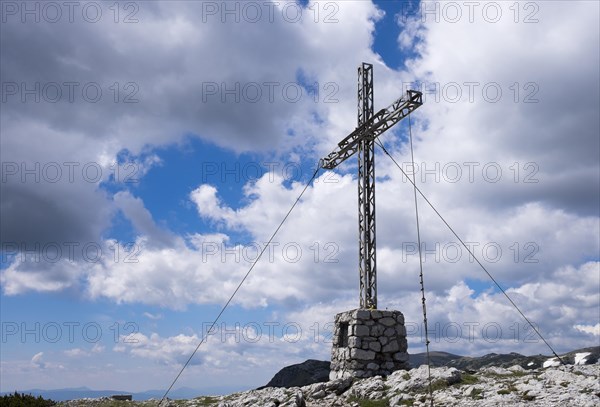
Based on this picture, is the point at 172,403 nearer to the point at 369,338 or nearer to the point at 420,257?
the point at 369,338

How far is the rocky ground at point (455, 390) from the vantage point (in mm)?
14273

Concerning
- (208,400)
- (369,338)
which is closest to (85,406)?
(208,400)

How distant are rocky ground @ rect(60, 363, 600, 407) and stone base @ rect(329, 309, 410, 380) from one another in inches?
48.7

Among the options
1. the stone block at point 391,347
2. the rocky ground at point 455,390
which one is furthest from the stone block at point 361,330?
the rocky ground at point 455,390

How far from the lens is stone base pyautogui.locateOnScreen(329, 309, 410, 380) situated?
71.1ft

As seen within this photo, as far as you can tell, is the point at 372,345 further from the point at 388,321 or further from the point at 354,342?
the point at 388,321

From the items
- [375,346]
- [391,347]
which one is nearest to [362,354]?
[375,346]

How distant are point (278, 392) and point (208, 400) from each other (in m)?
4.69

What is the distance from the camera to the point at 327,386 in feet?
66.7

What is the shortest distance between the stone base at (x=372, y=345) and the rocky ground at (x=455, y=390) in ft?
4.06

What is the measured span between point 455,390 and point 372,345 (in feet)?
18.9

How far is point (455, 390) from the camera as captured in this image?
1650 cm

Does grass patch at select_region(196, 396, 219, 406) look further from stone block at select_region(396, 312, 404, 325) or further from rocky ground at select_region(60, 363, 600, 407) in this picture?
stone block at select_region(396, 312, 404, 325)

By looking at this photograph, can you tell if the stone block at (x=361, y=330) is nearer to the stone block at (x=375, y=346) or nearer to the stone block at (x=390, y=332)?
the stone block at (x=375, y=346)
